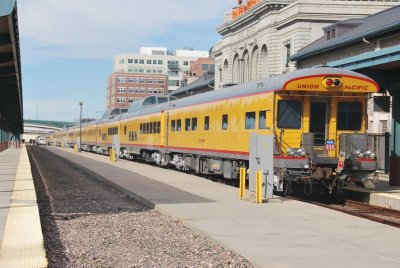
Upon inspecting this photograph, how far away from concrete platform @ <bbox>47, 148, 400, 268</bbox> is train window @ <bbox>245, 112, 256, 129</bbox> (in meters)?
2.07

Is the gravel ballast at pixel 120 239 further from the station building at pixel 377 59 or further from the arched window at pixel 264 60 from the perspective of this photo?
the arched window at pixel 264 60

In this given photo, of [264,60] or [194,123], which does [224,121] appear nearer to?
[194,123]

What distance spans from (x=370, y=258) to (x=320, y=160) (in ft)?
23.6

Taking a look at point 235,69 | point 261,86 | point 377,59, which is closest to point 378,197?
point 261,86

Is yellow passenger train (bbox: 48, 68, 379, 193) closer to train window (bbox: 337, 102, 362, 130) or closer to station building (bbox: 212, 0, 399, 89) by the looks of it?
train window (bbox: 337, 102, 362, 130)

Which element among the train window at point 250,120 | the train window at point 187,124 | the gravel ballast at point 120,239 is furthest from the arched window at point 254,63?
the gravel ballast at point 120,239

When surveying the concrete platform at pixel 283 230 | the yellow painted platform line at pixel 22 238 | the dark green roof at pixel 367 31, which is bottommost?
the concrete platform at pixel 283 230

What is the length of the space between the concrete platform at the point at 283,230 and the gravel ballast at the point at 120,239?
31 centimetres

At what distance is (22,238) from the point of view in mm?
8281

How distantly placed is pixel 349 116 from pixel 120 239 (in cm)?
872

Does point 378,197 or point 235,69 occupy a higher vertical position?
point 235,69

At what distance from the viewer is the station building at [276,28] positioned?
51812 millimetres

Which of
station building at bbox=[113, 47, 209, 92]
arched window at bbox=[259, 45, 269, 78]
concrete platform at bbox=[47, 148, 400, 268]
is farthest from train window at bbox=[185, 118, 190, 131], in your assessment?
station building at bbox=[113, 47, 209, 92]

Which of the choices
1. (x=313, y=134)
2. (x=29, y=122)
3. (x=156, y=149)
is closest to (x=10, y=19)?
(x=313, y=134)
